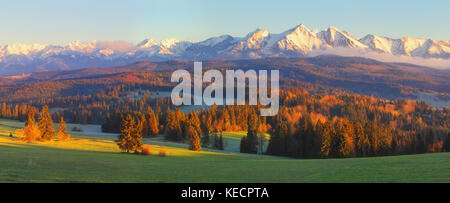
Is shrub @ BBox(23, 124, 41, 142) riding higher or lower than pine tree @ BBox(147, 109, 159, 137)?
higher

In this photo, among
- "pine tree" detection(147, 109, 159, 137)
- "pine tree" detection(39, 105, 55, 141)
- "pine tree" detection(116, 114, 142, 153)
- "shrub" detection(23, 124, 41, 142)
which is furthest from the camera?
"pine tree" detection(147, 109, 159, 137)

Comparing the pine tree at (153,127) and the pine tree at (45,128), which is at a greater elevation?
the pine tree at (45,128)

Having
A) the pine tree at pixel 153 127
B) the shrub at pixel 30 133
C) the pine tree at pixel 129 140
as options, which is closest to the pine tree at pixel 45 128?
the shrub at pixel 30 133

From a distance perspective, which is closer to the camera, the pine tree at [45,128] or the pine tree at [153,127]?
the pine tree at [45,128]

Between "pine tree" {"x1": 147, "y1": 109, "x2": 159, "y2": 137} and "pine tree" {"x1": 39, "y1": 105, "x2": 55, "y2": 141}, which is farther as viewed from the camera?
"pine tree" {"x1": 147, "y1": 109, "x2": 159, "y2": 137}

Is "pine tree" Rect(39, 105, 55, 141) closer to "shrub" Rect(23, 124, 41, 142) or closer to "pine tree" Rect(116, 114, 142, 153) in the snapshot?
"shrub" Rect(23, 124, 41, 142)

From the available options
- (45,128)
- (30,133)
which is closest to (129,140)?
(30,133)

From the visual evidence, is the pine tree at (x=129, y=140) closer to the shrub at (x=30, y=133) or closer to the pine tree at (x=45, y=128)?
the shrub at (x=30, y=133)

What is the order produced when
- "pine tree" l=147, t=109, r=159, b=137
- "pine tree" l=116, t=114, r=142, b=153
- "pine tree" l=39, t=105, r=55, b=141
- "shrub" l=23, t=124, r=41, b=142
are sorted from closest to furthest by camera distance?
"pine tree" l=116, t=114, r=142, b=153 < "shrub" l=23, t=124, r=41, b=142 < "pine tree" l=39, t=105, r=55, b=141 < "pine tree" l=147, t=109, r=159, b=137

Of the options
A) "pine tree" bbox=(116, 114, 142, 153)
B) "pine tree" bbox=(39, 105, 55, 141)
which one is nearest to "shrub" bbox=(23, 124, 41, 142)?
"pine tree" bbox=(39, 105, 55, 141)

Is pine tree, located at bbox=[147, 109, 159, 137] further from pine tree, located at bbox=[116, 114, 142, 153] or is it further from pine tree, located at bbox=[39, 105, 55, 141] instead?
pine tree, located at bbox=[116, 114, 142, 153]

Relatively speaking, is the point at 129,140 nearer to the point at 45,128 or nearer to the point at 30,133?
the point at 30,133

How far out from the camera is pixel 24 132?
224ft
